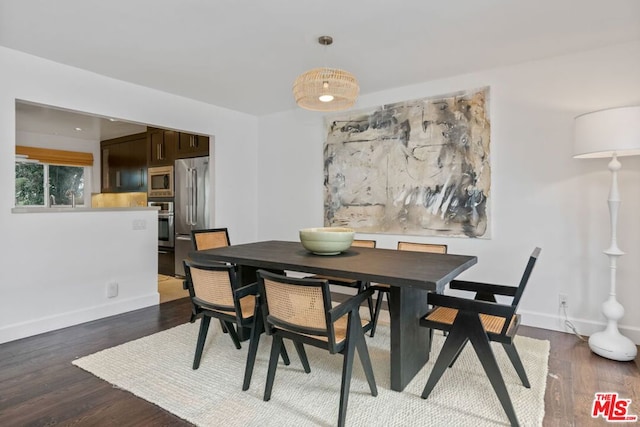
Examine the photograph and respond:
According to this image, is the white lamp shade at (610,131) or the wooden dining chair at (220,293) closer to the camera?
the wooden dining chair at (220,293)

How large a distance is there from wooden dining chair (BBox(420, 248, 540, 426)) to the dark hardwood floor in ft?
1.02

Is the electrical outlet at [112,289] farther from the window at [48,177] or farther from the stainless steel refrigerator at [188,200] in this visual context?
the window at [48,177]


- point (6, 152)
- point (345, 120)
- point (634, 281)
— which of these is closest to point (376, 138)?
point (345, 120)

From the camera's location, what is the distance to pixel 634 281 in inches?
112

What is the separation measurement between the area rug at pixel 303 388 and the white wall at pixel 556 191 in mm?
639

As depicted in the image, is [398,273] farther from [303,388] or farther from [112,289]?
[112,289]

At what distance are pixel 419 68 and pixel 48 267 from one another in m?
3.81

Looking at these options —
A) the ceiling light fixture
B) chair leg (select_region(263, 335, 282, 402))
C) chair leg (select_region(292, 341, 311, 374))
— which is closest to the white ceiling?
the ceiling light fixture

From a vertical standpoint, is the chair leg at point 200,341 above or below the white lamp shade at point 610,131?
below

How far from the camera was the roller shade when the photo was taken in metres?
5.96

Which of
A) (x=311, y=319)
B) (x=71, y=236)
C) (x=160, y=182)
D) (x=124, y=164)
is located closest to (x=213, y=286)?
(x=311, y=319)

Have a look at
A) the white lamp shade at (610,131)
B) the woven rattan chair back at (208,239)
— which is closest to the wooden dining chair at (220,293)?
the woven rattan chair back at (208,239)

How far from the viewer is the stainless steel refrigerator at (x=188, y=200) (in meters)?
4.87

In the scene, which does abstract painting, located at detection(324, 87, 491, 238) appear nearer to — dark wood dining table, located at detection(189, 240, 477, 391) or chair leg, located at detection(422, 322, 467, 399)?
dark wood dining table, located at detection(189, 240, 477, 391)
